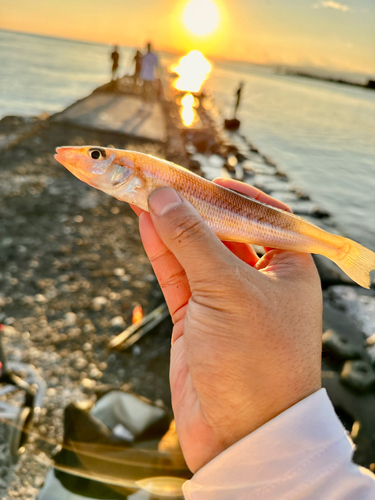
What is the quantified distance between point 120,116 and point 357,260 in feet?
66.1

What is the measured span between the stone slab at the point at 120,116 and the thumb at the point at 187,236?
1518 centimetres

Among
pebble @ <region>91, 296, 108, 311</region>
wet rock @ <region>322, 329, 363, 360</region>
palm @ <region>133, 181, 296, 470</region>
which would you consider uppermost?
palm @ <region>133, 181, 296, 470</region>

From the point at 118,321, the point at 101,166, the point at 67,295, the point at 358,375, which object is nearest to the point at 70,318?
the point at 67,295

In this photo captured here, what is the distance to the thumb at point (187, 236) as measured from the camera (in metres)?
2.12

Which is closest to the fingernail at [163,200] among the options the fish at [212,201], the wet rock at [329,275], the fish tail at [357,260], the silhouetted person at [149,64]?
the fish at [212,201]

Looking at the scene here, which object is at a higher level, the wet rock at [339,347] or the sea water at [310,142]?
the sea water at [310,142]

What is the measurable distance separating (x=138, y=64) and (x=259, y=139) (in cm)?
1130

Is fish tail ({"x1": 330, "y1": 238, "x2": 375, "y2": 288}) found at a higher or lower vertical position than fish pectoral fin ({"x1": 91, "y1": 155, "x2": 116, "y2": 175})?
lower

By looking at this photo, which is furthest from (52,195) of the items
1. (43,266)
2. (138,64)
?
(138,64)

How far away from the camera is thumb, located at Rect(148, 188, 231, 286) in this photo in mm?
2115


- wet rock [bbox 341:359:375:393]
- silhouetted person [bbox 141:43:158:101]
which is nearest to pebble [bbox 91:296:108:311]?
wet rock [bbox 341:359:375:393]

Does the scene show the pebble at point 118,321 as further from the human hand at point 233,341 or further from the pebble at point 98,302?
the human hand at point 233,341

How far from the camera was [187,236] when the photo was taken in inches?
87.1

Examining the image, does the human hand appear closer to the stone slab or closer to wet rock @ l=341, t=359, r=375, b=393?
wet rock @ l=341, t=359, r=375, b=393
